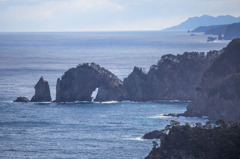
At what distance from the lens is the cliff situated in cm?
6194

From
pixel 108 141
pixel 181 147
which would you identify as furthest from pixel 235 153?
pixel 108 141

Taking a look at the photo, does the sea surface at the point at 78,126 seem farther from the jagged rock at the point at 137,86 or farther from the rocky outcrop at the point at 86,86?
the jagged rock at the point at 137,86

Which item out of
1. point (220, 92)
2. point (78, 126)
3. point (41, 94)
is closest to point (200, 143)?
point (78, 126)

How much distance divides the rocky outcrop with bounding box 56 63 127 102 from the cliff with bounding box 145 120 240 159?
2134 inches

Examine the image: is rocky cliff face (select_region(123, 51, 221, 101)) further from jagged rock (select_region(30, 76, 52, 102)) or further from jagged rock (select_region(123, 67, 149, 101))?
jagged rock (select_region(30, 76, 52, 102))

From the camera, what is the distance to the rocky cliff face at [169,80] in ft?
399

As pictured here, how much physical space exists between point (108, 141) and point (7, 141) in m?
13.8

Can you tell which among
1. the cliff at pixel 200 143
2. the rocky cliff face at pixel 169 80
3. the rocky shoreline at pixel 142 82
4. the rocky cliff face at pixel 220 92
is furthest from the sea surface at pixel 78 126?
the cliff at pixel 200 143

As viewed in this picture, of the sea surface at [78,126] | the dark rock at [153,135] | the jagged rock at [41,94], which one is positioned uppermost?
the jagged rock at [41,94]

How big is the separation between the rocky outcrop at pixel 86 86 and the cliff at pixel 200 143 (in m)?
54.2

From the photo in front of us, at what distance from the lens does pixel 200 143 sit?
6334 centimetres

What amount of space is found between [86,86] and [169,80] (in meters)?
16.6

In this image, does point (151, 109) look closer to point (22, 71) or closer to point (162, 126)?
point (162, 126)

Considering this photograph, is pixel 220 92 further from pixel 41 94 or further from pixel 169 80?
pixel 41 94
